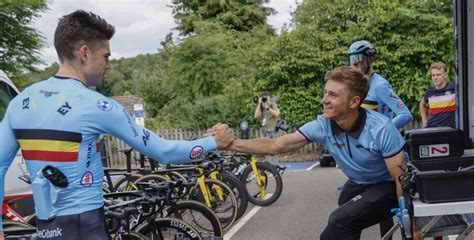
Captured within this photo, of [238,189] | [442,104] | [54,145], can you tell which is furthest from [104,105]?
[442,104]

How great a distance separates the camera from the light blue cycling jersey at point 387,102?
4.29 meters

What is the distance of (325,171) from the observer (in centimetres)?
1191

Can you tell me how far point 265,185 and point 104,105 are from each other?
577 cm

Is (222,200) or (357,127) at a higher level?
(357,127)

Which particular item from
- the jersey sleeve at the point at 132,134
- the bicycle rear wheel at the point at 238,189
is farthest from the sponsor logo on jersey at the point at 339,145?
the bicycle rear wheel at the point at 238,189

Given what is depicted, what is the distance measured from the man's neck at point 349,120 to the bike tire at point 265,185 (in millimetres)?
4547

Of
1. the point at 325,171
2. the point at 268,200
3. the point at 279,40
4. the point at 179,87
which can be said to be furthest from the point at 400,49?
the point at 179,87

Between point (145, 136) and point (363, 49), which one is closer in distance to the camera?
point (145, 136)

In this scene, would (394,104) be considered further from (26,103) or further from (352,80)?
(26,103)

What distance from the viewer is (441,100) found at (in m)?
7.26

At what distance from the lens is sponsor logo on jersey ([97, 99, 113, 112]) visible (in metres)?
2.22

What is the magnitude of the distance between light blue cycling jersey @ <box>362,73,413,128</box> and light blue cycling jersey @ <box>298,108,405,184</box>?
1.16 metres

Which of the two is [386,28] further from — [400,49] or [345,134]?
[345,134]

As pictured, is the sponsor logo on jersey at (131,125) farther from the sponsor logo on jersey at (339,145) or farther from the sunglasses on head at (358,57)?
the sunglasses on head at (358,57)
